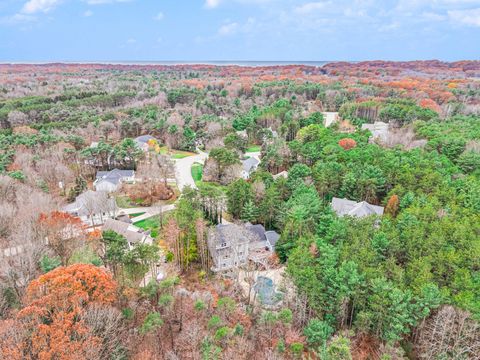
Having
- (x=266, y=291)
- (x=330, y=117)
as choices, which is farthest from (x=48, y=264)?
(x=330, y=117)

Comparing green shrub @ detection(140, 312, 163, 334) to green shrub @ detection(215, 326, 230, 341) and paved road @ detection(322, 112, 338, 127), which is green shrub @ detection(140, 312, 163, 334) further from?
paved road @ detection(322, 112, 338, 127)

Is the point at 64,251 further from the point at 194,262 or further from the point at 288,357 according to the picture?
the point at 288,357

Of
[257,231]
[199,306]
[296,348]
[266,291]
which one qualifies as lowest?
[266,291]

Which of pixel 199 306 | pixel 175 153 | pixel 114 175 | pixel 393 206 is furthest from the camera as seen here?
pixel 175 153

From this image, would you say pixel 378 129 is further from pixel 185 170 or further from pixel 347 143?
pixel 185 170

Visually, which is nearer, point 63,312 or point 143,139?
point 63,312

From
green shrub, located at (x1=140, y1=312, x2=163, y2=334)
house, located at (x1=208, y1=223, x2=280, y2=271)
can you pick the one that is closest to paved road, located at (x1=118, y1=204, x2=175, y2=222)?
house, located at (x1=208, y1=223, x2=280, y2=271)

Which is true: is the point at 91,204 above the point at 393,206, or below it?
below

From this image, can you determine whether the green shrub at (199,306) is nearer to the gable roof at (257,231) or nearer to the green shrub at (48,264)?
the green shrub at (48,264)
